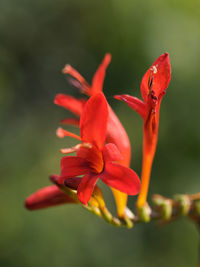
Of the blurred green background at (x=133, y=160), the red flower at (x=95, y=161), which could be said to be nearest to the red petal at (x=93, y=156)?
the red flower at (x=95, y=161)

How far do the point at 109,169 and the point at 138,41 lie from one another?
4177 mm

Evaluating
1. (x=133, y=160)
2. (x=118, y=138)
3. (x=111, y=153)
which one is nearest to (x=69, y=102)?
(x=118, y=138)

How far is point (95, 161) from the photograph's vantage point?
1.37 meters

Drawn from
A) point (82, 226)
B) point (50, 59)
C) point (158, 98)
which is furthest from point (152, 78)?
point (50, 59)

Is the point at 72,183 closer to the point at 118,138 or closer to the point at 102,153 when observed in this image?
the point at 102,153

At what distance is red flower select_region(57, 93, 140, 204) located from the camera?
123 cm

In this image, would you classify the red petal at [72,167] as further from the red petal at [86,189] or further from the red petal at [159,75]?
the red petal at [159,75]

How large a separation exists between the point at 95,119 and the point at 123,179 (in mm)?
236

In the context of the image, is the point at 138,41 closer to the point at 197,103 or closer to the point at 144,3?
the point at 144,3

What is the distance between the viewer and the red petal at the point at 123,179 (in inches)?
47.3

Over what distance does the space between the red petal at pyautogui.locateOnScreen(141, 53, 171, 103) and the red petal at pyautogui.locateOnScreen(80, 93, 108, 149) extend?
261mm

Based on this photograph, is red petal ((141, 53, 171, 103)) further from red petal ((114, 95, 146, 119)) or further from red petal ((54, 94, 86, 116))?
red petal ((54, 94, 86, 116))

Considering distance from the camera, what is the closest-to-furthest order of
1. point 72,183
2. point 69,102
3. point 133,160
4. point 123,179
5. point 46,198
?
point 123,179 → point 72,183 → point 46,198 → point 69,102 → point 133,160

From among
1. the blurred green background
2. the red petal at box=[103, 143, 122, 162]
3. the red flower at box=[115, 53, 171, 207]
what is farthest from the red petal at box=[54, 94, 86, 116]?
the blurred green background
